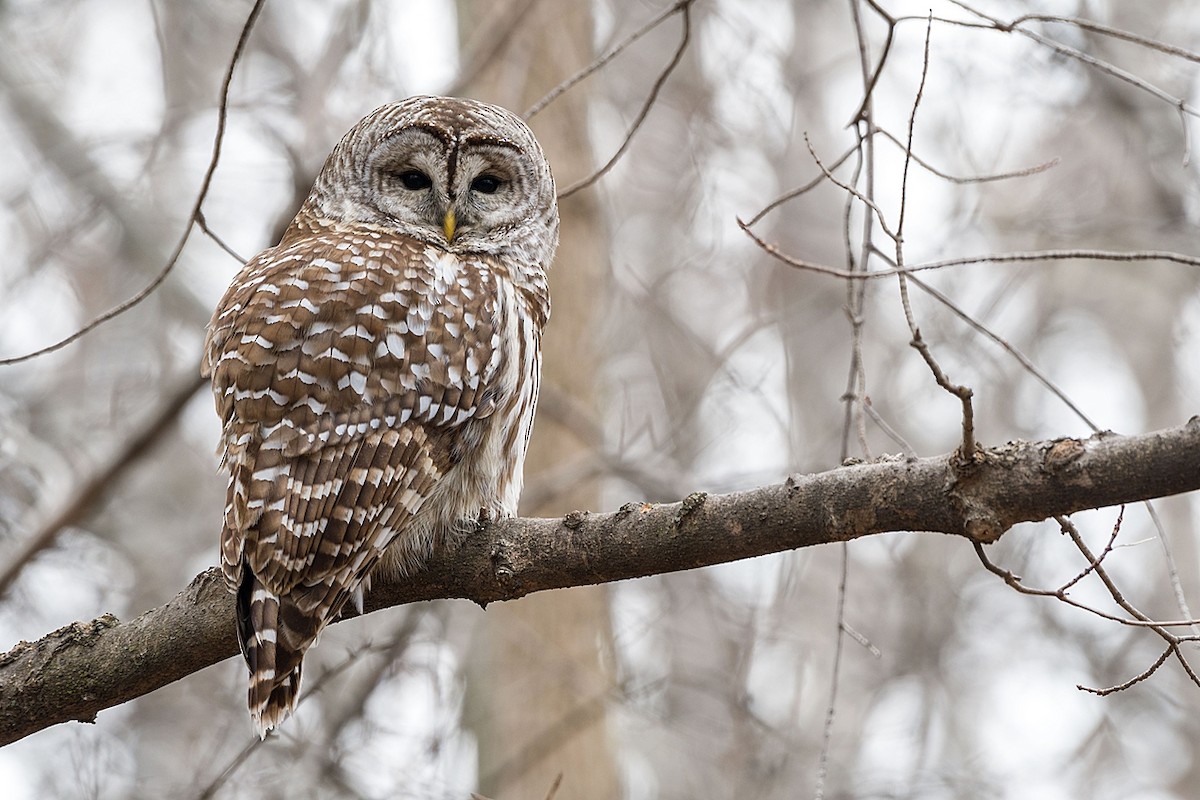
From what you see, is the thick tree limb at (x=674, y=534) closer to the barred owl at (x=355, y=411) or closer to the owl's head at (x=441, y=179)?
the barred owl at (x=355, y=411)

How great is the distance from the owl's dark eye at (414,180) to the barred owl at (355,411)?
0.20 meters

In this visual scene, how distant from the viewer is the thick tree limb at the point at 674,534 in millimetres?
2309

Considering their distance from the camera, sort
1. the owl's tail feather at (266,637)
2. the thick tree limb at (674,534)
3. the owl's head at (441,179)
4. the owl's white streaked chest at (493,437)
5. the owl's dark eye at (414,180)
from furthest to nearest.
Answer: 1. the owl's dark eye at (414,180)
2. the owl's head at (441,179)
3. the owl's white streaked chest at (493,437)
4. the owl's tail feather at (266,637)
5. the thick tree limb at (674,534)

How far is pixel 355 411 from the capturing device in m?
3.33

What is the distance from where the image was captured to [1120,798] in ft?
→ 35.6

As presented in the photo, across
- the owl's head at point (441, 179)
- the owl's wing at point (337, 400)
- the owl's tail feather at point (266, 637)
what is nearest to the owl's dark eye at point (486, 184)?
the owl's head at point (441, 179)

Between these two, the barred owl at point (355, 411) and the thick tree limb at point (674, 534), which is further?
the barred owl at point (355, 411)

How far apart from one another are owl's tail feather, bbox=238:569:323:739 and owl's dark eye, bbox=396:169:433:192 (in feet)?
5.56

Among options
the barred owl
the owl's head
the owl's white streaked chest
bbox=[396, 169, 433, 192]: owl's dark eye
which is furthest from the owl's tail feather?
bbox=[396, 169, 433, 192]: owl's dark eye

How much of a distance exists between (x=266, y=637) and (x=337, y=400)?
64 cm

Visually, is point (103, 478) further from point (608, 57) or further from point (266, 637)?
point (608, 57)

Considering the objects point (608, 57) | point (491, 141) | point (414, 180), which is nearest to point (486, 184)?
point (491, 141)

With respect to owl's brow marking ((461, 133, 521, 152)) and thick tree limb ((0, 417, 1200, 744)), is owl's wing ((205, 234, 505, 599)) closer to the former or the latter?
thick tree limb ((0, 417, 1200, 744))

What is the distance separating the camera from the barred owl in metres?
3.14
